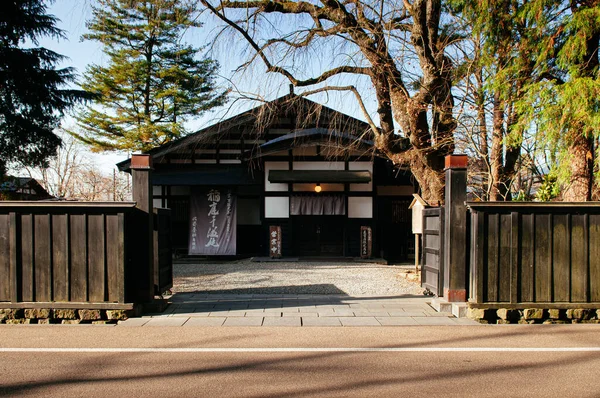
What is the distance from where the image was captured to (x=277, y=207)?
1642 cm

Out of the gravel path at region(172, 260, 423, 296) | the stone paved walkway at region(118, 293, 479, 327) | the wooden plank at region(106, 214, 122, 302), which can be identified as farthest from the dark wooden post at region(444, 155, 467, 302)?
the wooden plank at region(106, 214, 122, 302)

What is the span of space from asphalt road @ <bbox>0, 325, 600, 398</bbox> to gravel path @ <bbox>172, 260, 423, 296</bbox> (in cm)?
325

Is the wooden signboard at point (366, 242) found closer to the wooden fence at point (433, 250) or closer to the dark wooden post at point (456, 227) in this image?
the wooden fence at point (433, 250)

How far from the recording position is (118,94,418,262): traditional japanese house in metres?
15.9

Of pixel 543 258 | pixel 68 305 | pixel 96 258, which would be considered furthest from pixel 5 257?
pixel 543 258

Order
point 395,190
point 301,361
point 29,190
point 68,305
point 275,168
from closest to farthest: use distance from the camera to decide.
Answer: point 301,361, point 68,305, point 275,168, point 395,190, point 29,190

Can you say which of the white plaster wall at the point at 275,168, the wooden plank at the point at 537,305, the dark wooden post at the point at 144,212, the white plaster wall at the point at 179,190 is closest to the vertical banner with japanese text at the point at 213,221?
the white plaster wall at the point at 179,190

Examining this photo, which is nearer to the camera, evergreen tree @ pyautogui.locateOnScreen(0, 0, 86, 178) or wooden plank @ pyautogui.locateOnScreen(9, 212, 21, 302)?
wooden plank @ pyautogui.locateOnScreen(9, 212, 21, 302)

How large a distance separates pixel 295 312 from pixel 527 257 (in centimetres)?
391

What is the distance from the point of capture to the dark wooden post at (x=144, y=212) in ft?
24.2

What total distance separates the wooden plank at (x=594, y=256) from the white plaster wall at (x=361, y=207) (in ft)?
31.1

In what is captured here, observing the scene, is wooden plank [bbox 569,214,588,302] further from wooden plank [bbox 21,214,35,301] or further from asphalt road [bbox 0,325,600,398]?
wooden plank [bbox 21,214,35,301]

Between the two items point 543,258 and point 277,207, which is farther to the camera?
point 277,207

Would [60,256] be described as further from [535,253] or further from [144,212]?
[535,253]
